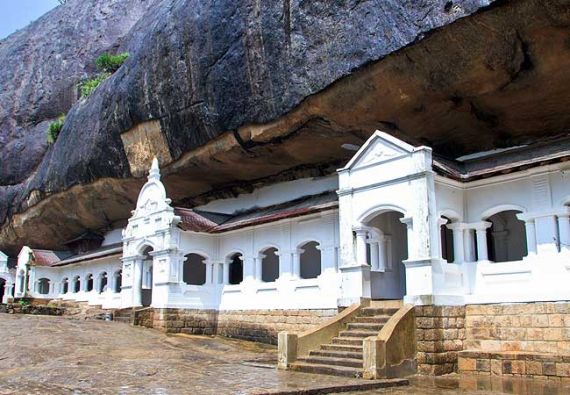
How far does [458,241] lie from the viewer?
14.9 metres

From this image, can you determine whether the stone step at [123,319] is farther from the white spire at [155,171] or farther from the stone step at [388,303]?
the stone step at [388,303]

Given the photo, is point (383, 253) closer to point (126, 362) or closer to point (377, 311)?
point (377, 311)

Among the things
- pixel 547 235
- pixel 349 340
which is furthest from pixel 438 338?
pixel 547 235

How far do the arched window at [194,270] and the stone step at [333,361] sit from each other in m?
12.8

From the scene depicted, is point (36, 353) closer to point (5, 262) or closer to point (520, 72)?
point (520, 72)

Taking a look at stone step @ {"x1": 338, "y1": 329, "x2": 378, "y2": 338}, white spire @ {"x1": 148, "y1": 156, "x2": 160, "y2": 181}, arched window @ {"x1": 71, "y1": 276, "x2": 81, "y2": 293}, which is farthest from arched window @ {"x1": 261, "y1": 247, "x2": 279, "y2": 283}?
arched window @ {"x1": 71, "y1": 276, "x2": 81, "y2": 293}

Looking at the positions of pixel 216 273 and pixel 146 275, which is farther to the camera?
pixel 146 275

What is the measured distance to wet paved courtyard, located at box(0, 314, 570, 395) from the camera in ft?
34.8

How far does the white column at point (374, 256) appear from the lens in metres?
17.2

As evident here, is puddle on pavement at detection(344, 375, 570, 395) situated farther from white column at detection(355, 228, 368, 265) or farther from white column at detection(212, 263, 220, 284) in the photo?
white column at detection(212, 263, 220, 284)

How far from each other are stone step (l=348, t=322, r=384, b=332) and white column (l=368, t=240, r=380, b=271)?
3130mm

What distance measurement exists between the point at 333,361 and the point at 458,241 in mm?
4454

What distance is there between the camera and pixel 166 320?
70.5ft

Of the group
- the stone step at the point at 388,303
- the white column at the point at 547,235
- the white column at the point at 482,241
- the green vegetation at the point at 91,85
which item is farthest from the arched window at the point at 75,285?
the white column at the point at 547,235
